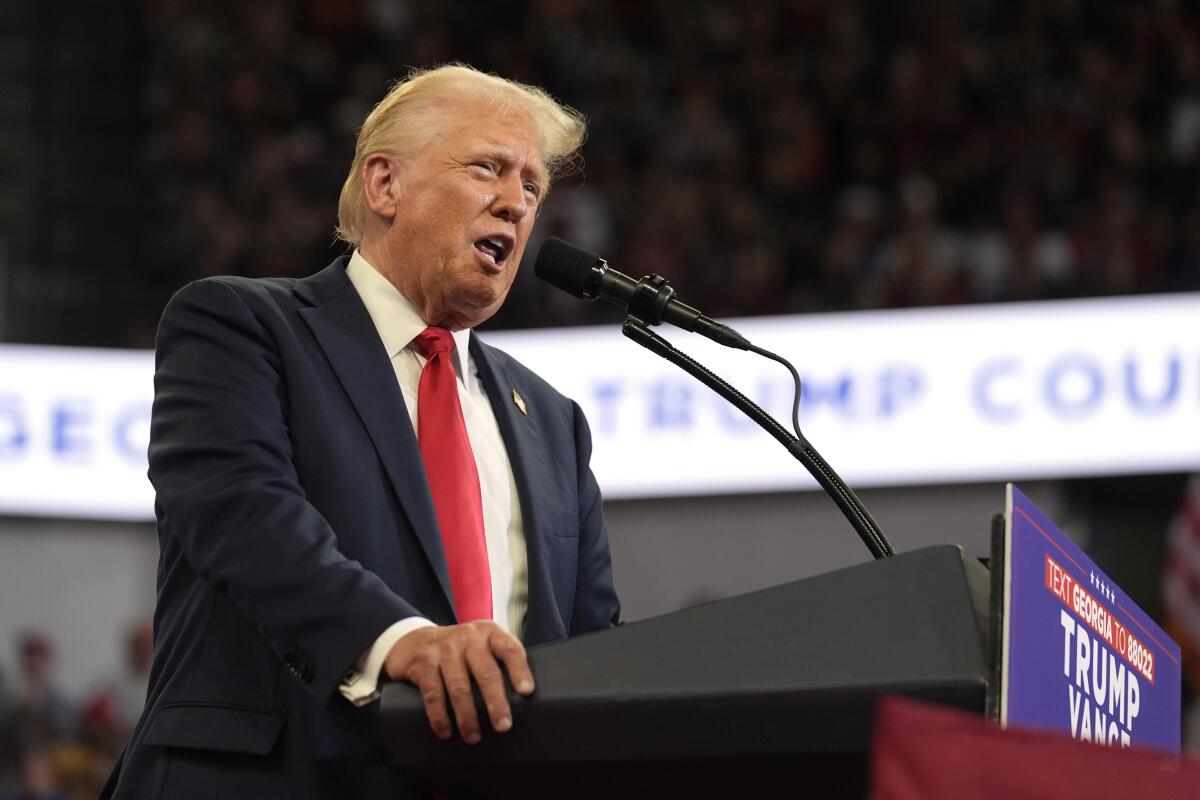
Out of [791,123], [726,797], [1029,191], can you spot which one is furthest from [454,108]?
[791,123]

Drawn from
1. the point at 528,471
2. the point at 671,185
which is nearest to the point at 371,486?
the point at 528,471

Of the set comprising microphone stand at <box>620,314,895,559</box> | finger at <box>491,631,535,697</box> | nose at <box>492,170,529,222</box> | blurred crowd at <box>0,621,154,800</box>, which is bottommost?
blurred crowd at <box>0,621,154,800</box>

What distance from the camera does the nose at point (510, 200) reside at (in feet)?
6.43

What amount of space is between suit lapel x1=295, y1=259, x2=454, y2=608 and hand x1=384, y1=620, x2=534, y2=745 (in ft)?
0.84

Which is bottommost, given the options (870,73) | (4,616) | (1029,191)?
(4,616)

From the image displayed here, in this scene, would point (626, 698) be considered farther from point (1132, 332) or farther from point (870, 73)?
point (870, 73)

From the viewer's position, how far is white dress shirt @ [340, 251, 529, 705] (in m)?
1.81

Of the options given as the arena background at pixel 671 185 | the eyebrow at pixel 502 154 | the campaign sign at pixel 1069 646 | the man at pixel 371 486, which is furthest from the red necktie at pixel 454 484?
the arena background at pixel 671 185

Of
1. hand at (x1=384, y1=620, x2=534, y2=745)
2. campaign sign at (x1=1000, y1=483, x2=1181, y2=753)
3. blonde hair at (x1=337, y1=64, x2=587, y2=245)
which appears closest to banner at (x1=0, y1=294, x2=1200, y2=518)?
blonde hair at (x1=337, y1=64, x2=587, y2=245)

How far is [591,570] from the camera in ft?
6.50

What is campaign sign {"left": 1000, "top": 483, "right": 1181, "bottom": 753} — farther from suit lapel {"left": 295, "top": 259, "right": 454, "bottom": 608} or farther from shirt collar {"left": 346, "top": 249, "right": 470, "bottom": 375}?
shirt collar {"left": 346, "top": 249, "right": 470, "bottom": 375}

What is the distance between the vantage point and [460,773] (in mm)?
1369

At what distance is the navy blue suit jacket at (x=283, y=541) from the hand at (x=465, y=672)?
0.08 m

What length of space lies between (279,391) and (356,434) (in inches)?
3.4
